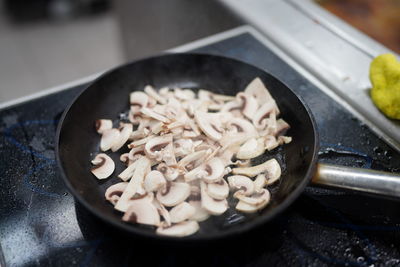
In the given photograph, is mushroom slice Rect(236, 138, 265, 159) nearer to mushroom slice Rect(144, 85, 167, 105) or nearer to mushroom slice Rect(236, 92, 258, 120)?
mushroom slice Rect(236, 92, 258, 120)

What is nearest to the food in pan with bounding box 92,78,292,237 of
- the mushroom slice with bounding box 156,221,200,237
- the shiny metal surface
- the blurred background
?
the mushroom slice with bounding box 156,221,200,237

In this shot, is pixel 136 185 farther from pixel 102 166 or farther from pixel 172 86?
pixel 172 86

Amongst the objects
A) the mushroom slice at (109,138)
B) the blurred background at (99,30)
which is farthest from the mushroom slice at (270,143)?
the blurred background at (99,30)

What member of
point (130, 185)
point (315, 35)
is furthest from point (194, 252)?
point (315, 35)

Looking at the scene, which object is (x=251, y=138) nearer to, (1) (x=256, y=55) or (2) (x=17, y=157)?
(1) (x=256, y=55)

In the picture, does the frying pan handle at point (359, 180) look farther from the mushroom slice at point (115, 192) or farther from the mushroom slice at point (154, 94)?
the mushroom slice at point (154, 94)

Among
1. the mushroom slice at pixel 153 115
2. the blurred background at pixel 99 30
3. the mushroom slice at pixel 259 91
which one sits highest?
the mushroom slice at pixel 259 91

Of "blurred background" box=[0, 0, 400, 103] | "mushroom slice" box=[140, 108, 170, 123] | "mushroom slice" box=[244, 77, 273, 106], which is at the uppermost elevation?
"mushroom slice" box=[244, 77, 273, 106]
